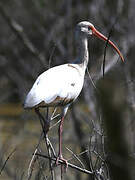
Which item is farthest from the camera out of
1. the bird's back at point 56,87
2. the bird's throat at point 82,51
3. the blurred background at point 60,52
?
the blurred background at point 60,52

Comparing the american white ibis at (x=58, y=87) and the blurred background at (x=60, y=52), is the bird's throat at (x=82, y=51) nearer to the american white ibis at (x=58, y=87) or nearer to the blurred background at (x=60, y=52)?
the american white ibis at (x=58, y=87)

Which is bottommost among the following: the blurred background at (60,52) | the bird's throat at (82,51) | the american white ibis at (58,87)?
the american white ibis at (58,87)

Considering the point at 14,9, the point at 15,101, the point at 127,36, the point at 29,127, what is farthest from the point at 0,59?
the point at 15,101

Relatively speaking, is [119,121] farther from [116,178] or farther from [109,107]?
[116,178]

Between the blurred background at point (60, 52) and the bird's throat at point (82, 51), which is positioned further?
the blurred background at point (60, 52)

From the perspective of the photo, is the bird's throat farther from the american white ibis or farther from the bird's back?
the bird's back

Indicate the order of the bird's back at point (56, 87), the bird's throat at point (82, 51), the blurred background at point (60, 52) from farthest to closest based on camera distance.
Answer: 1. the blurred background at point (60, 52)
2. the bird's throat at point (82, 51)
3. the bird's back at point (56, 87)

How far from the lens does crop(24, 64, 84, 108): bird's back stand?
421 cm

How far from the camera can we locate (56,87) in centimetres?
446

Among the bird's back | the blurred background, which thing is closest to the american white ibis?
the bird's back

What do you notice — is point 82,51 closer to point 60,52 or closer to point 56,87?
point 56,87

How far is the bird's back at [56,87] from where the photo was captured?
4.21 metres

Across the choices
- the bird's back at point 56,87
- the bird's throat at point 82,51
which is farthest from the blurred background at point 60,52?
the bird's back at point 56,87

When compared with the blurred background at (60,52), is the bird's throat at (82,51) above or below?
below
